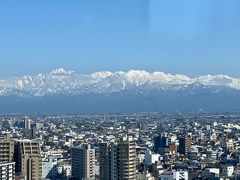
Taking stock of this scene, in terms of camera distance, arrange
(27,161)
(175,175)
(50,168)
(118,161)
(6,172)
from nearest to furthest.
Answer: (6,172) < (118,161) < (27,161) < (175,175) < (50,168)

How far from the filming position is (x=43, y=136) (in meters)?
30.1

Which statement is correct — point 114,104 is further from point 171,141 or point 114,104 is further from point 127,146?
point 127,146

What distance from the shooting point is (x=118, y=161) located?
13.2 m

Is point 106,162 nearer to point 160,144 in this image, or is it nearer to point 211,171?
point 211,171

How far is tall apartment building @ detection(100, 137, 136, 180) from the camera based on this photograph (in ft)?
43.1

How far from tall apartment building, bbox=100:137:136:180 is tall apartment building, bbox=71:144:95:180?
2.58 meters

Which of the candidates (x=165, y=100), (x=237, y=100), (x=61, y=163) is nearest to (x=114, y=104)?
(x=165, y=100)

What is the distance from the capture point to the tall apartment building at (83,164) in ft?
54.2

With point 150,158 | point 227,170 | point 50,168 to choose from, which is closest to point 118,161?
point 227,170

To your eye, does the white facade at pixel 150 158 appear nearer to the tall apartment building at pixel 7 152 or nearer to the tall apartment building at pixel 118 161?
the tall apartment building at pixel 7 152

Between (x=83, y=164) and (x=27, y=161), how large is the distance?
2.83 metres

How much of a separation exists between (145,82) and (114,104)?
23.8 meters

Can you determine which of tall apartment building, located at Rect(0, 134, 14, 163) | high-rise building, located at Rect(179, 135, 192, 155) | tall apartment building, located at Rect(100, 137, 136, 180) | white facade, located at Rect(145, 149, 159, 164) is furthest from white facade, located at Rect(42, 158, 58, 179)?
high-rise building, located at Rect(179, 135, 192, 155)

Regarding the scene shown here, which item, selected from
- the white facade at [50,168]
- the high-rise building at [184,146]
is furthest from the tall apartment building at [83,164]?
the high-rise building at [184,146]
